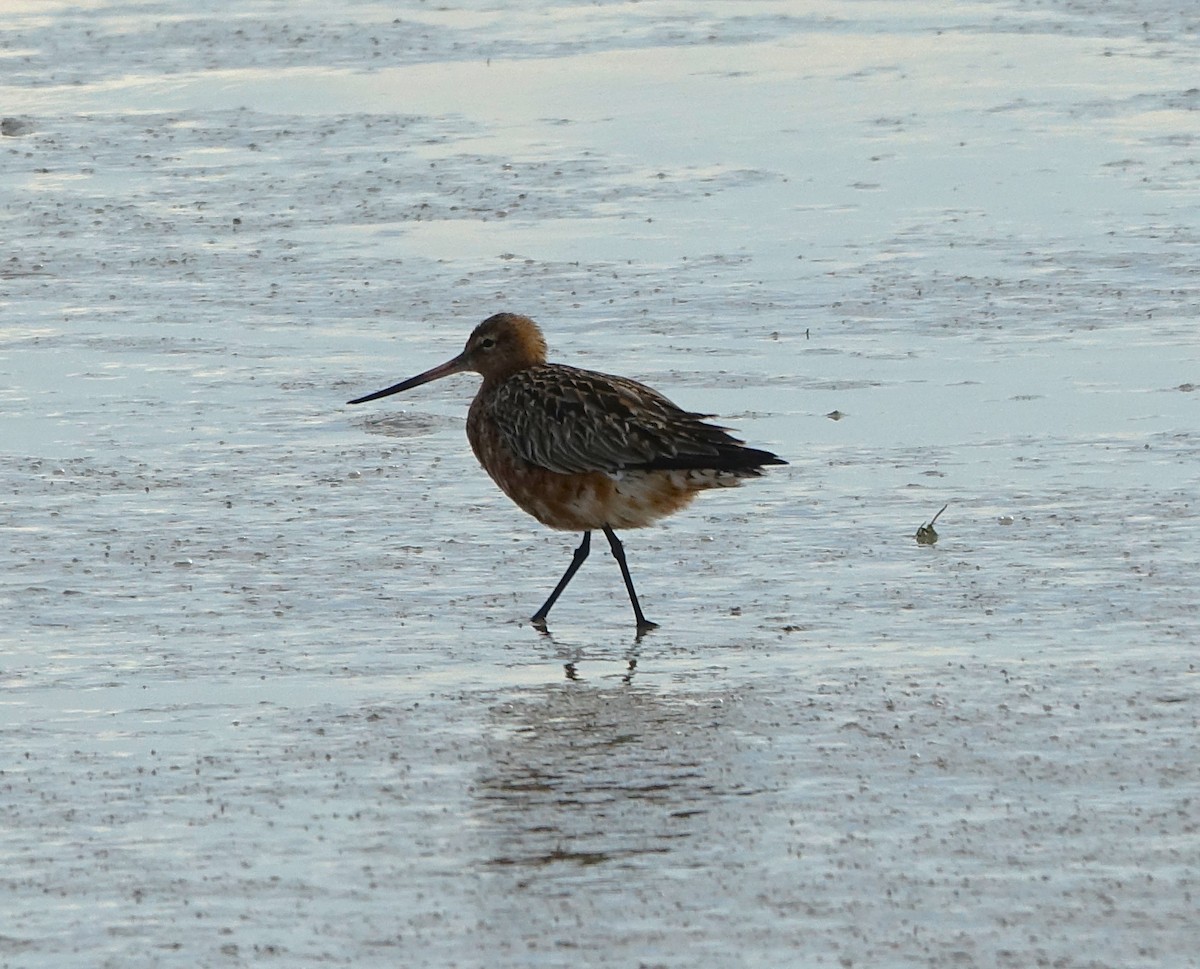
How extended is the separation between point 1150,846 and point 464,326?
6495mm

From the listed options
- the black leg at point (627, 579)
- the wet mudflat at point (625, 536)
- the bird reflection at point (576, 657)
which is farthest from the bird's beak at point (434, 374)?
the bird reflection at point (576, 657)

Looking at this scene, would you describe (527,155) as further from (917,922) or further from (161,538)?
(917,922)

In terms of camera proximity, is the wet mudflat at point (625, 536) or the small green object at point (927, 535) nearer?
the wet mudflat at point (625, 536)

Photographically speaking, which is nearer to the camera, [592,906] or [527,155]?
[592,906]

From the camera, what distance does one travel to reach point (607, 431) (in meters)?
8.42

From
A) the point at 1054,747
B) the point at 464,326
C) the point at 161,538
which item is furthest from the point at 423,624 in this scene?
the point at 464,326

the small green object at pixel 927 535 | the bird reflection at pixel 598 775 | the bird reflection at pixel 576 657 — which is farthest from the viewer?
the small green object at pixel 927 535

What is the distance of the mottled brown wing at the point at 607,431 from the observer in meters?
8.27

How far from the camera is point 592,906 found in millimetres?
5422

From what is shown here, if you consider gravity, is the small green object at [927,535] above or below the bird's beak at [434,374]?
below

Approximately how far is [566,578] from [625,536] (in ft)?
3.45

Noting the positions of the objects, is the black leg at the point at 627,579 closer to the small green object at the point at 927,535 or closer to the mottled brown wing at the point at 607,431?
the mottled brown wing at the point at 607,431

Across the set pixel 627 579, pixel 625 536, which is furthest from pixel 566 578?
pixel 625 536

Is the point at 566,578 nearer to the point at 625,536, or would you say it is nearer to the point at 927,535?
the point at 625,536
